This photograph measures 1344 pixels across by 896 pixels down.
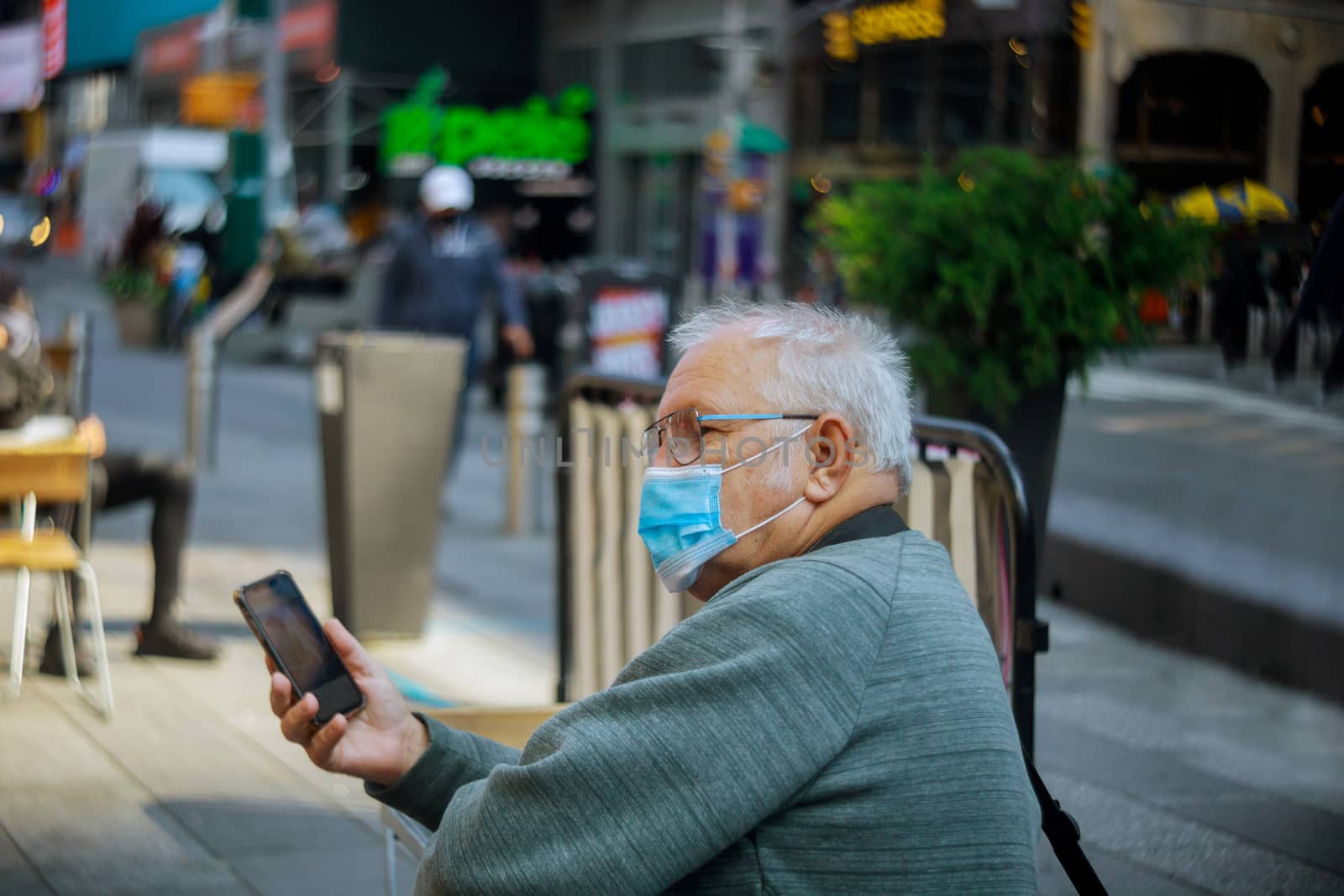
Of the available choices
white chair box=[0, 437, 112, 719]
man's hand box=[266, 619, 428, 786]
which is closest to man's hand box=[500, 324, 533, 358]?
white chair box=[0, 437, 112, 719]

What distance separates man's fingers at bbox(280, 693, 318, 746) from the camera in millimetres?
2211

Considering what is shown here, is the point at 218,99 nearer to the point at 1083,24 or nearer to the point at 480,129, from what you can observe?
the point at 480,129

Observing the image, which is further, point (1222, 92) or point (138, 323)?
point (138, 323)

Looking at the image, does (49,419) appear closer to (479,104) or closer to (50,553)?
(50,553)

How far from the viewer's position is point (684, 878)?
6.04ft

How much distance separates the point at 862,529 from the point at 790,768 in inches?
14.7

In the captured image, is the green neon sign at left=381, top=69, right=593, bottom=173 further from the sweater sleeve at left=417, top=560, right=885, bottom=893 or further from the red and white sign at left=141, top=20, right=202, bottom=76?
the sweater sleeve at left=417, top=560, right=885, bottom=893

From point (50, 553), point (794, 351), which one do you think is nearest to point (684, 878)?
Result: point (794, 351)

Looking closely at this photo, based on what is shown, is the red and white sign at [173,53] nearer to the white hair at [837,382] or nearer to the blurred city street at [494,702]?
the blurred city street at [494,702]

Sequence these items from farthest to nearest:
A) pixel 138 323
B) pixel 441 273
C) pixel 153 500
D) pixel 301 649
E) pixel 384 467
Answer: pixel 138 323, pixel 441 273, pixel 384 467, pixel 153 500, pixel 301 649

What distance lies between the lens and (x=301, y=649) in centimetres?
235

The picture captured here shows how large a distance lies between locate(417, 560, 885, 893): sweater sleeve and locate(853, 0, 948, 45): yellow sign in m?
8.33

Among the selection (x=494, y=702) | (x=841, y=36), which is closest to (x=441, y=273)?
(x=494, y=702)

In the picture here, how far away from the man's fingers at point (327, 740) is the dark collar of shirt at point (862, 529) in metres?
0.69
